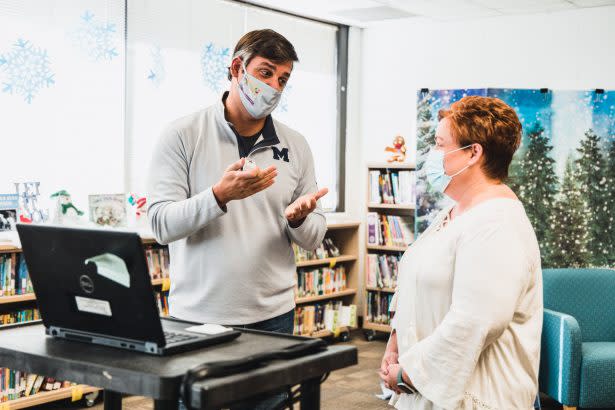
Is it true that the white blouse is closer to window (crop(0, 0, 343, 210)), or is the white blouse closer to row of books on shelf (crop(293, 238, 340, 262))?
window (crop(0, 0, 343, 210))

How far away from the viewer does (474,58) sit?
6.64 metres

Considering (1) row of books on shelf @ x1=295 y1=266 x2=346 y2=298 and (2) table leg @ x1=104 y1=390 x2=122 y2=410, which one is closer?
(2) table leg @ x1=104 y1=390 x2=122 y2=410

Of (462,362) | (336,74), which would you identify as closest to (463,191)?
(462,362)

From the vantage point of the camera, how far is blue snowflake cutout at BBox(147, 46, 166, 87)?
537cm

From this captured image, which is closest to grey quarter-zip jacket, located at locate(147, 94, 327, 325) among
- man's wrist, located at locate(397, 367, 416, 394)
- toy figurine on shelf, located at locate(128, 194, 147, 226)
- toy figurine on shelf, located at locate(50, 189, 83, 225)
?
man's wrist, located at locate(397, 367, 416, 394)

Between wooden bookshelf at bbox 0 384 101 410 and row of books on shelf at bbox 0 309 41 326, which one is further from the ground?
row of books on shelf at bbox 0 309 41 326

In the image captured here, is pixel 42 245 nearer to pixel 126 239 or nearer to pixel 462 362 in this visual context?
pixel 126 239

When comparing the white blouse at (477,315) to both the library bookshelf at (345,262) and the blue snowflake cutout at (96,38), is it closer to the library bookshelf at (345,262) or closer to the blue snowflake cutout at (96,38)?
the blue snowflake cutout at (96,38)

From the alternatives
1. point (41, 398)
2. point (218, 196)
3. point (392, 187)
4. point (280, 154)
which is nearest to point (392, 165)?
point (392, 187)

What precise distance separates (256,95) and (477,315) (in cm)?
86

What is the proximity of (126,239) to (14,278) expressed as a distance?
3190 millimetres

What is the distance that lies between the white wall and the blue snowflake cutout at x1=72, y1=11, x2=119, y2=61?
9.36 ft

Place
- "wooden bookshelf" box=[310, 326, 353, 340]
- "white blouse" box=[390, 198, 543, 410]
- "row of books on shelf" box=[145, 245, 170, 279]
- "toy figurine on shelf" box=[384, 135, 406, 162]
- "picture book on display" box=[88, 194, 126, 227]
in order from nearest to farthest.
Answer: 1. "white blouse" box=[390, 198, 543, 410]
2. "picture book on display" box=[88, 194, 126, 227]
3. "row of books on shelf" box=[145, 245, 170, 279]
4. "wooden bookshelf" box=[310, 326, 353, 340]
5. "toy figurine on shelf" box=[384, 135, 406, 162]

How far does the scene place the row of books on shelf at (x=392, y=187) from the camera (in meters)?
6.48
